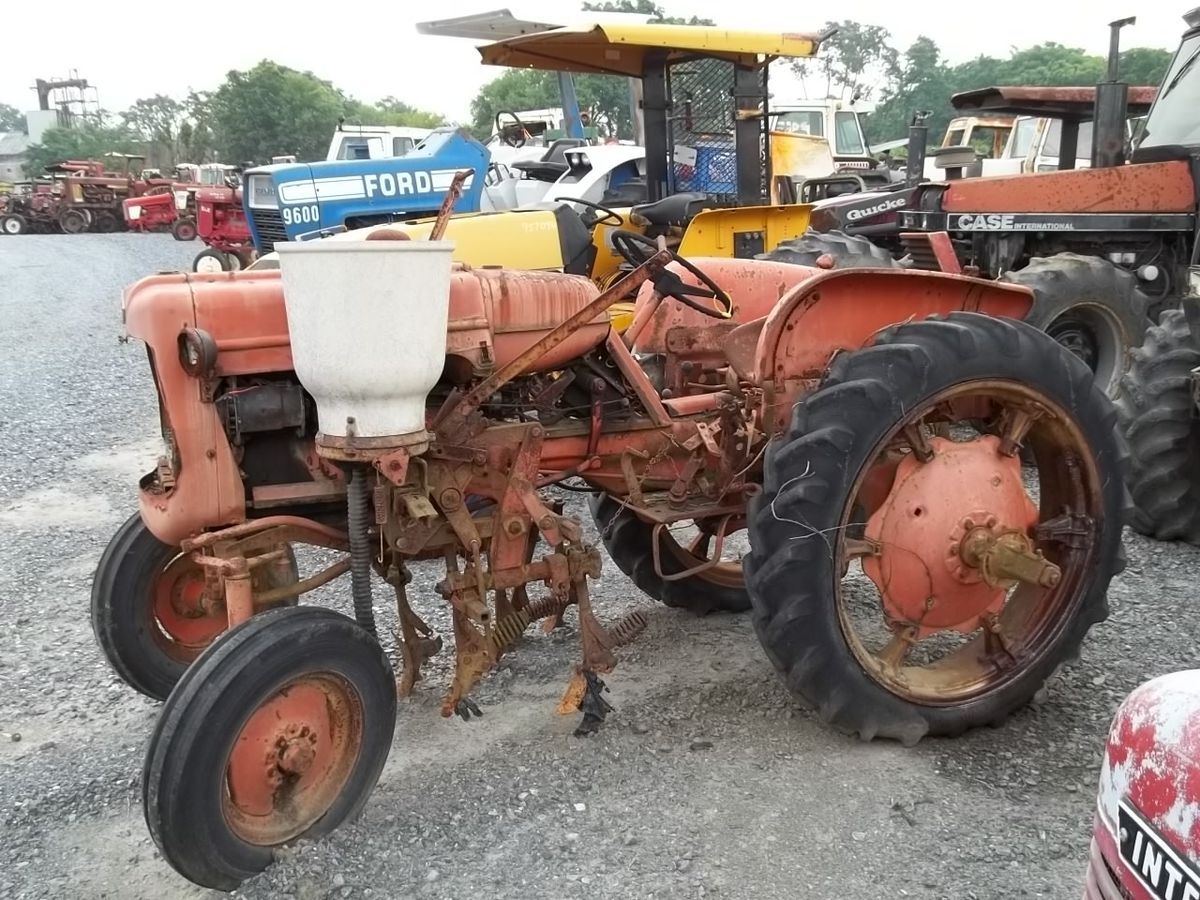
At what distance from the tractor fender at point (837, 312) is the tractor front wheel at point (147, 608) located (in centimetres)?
142

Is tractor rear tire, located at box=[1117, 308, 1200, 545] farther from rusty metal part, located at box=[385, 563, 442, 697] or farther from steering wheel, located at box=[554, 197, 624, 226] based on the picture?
rusty metal part, located at box=[385, 563, 442, 697]

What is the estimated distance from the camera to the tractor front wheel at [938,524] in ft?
8.61

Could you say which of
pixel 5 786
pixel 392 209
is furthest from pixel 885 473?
pixel 392 209

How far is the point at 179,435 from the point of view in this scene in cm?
243

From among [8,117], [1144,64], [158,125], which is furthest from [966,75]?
[8,117]

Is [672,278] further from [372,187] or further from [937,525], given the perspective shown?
[372,187]

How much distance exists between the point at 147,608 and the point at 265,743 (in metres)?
0.89

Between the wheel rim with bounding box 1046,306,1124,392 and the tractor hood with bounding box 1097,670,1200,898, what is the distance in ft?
15.4

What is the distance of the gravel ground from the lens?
2334 mm

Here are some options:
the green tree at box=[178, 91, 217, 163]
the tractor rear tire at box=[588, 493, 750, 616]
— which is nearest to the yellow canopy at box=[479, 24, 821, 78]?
the tractor rear tire at box=[588, 493, 750, 616]

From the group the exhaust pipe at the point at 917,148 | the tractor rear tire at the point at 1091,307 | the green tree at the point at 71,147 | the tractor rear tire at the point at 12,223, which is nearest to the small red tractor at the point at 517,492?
the tractor rear tire at the point at 1091,307

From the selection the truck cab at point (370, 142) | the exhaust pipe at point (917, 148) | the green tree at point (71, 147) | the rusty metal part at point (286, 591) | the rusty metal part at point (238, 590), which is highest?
the green tree at point (71, 147)

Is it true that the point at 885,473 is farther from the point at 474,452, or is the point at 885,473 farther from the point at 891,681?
the point at 474,452

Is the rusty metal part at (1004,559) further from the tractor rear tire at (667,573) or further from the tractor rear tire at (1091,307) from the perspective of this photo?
the tractor rear tire at (1091,307)
